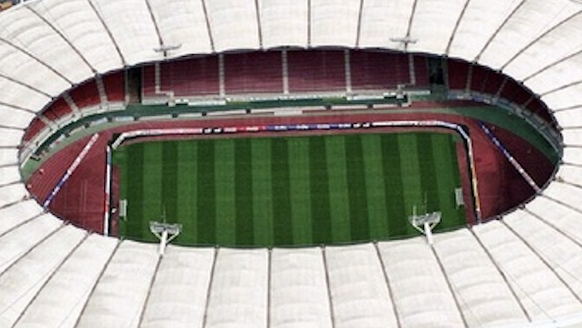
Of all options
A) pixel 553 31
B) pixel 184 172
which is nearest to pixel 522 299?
pixel 553 31

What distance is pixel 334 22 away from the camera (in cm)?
4547

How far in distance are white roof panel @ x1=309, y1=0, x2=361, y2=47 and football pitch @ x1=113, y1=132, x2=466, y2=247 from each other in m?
6.16

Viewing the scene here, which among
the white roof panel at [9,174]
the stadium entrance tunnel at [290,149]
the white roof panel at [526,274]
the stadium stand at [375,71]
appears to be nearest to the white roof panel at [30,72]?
the stadium entrance tunnel at [290,149]

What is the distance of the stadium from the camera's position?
36281 millimetres

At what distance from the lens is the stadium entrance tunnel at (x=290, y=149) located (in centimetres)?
4541

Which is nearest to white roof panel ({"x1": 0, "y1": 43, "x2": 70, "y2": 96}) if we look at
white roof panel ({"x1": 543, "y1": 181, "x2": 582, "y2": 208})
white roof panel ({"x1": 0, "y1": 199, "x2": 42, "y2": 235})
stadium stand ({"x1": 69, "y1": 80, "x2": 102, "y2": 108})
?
stadium stand ({"x1": 69, "y1": 80, "x2": 102, "y2": 108})

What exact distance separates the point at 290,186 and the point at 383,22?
10940 millimetres

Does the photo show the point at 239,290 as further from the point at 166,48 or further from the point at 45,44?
the point at 45,44

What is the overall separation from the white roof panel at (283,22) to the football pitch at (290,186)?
616cm

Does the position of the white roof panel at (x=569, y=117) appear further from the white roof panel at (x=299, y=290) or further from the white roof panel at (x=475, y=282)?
the white roof panel at (x=299, y=290)

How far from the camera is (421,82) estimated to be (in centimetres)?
4894

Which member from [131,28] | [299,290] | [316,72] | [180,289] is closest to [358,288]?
[299,290]

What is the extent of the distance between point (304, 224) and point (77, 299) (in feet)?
48.0

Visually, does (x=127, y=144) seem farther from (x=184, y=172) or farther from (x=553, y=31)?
(x=553, y=31)
